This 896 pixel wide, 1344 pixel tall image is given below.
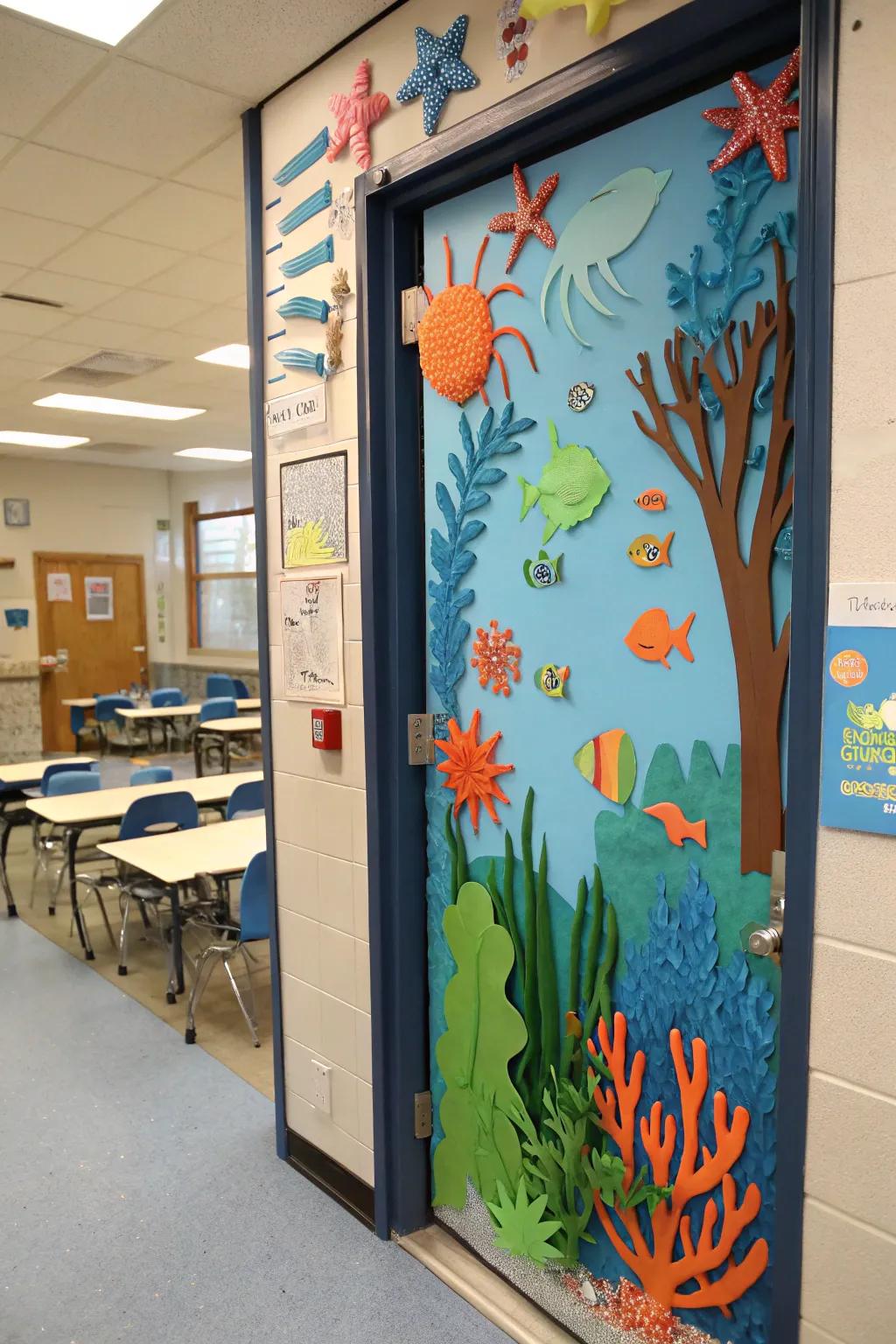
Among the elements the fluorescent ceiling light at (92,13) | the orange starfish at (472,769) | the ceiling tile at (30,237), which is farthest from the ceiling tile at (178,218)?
the orange starfish at (472,769)

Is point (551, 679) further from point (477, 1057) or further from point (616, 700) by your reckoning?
point (477, 1057)

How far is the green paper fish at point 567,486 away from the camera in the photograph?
74.8 inches

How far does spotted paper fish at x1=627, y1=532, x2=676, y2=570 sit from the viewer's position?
70.0 inches

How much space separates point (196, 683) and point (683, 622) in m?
9.98

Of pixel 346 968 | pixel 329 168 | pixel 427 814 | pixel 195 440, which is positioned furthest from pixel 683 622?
pixel 195 440

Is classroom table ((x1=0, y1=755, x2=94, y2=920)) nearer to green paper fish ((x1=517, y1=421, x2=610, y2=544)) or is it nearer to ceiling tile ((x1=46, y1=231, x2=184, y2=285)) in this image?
ceiling tile ((x1=46, y1=231, x2=184, y2=285))

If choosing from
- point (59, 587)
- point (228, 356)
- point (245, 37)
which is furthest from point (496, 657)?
point (59, 587)

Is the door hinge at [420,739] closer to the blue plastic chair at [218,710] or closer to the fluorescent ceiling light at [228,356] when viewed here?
the fluorescent ceiling light at [228,356]

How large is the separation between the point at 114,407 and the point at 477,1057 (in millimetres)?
6287

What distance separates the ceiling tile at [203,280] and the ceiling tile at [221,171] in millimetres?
774

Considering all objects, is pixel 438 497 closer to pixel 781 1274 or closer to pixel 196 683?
pixel 781 1274

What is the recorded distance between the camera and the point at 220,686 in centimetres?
1011

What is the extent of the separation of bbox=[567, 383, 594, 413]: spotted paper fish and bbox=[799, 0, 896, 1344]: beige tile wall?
1.93 ft

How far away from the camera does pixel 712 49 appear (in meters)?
1.58
